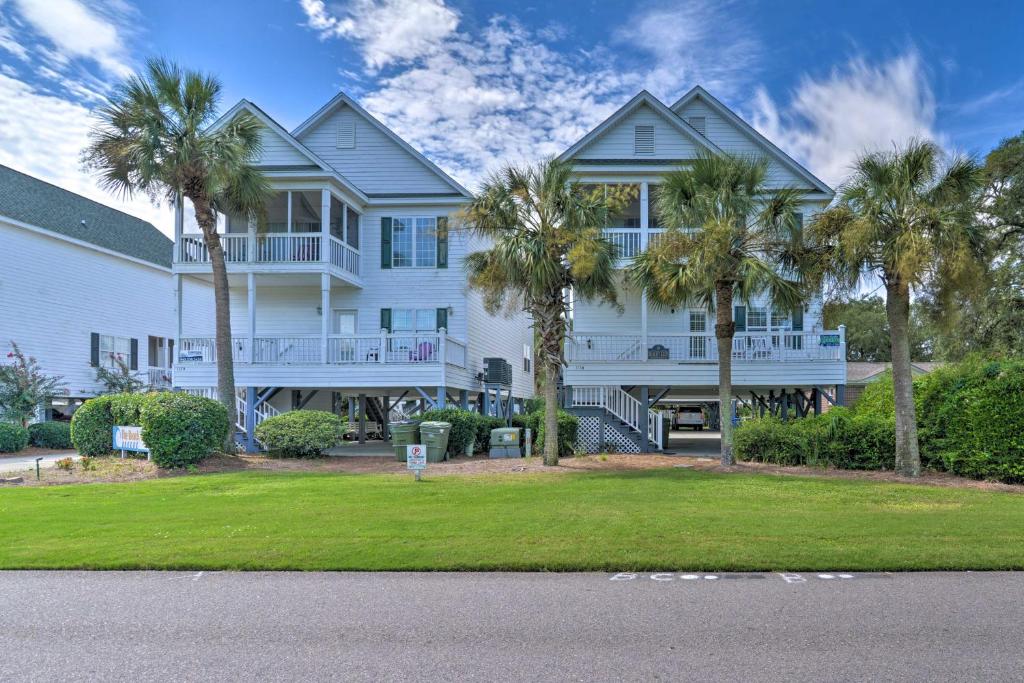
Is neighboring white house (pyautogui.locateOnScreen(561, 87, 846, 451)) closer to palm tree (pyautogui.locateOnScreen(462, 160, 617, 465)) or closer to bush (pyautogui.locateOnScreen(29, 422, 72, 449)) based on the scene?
palm tree (pyautogui.locateOnScreen(462, 160, 617, 465))

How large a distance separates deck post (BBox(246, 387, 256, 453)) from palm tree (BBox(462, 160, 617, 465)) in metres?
Result: 7.98

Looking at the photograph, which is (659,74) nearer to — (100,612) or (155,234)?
(100,612)

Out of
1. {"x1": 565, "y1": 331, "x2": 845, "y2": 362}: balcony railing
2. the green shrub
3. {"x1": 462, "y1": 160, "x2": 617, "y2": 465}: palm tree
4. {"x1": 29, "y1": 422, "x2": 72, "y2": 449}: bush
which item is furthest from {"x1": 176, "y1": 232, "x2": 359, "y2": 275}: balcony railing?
{"x1": 565, "y1": 331, "x2": 845, "y2": 362}: balcony railing

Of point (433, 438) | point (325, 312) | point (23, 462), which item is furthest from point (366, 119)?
point (23, 462)

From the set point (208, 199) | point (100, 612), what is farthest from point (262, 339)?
point (100, 612)

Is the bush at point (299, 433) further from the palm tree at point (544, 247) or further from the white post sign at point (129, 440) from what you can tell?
the palm tree at point (544, 247)

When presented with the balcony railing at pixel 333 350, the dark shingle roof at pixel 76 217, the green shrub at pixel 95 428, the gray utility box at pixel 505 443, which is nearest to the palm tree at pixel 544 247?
the gray utility box at pixel 505 443

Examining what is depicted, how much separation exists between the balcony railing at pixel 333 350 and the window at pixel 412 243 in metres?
3.64

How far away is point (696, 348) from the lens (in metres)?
21.2

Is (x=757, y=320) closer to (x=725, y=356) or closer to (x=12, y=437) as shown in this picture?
(x=725, y=356)

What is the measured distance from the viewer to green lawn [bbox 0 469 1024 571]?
23.7 ft

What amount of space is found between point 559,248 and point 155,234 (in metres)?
26.9

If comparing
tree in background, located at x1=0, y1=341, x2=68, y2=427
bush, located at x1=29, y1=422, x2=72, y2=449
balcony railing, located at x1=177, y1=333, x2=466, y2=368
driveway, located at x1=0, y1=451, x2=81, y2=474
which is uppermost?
balcony railing, located at x1=177, y1=333, x2=466, y2=368

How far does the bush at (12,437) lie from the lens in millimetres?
21672
